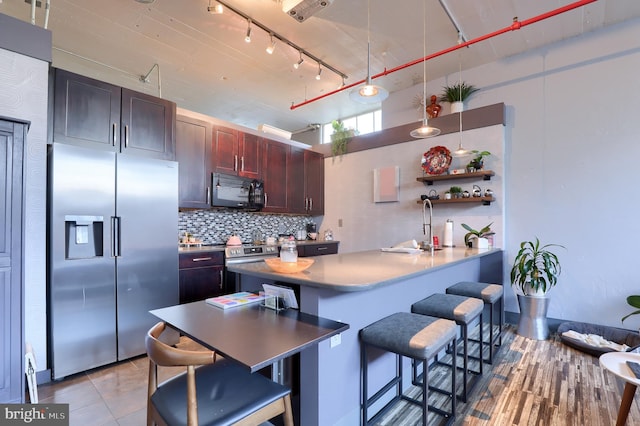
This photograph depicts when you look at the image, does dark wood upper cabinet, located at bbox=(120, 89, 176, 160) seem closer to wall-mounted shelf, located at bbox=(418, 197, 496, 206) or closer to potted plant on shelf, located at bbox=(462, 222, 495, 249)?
wall-mounted shelf, located at bbox=(418, 197, 496, 206)

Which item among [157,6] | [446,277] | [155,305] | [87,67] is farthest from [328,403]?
[87,67]

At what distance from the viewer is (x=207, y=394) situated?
1166 millimetres

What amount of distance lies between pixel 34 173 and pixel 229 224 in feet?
7.50

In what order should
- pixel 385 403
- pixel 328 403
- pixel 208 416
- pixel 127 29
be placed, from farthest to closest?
pixel 127 29, pixel 385 403, pixel 328 403, pixel 208 416

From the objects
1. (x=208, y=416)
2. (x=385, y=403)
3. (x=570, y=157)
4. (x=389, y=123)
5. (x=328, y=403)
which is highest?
(x=389, y=123)

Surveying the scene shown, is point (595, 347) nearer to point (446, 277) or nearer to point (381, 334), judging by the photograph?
point (446, 277)

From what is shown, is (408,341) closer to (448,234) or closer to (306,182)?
(448,234)

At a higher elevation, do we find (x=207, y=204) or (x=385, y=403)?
(x=207, y=204)

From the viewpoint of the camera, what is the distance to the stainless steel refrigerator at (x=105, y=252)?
7.60ft

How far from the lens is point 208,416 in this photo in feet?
3.42

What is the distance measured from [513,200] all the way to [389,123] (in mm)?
2117

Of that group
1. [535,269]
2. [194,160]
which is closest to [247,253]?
[194,160]

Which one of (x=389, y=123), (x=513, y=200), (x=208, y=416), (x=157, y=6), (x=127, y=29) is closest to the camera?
(x=208, y=416)

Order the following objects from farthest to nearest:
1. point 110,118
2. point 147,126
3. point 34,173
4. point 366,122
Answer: point 366,122 → point 147,126 → point 110,118 → point 34,173
